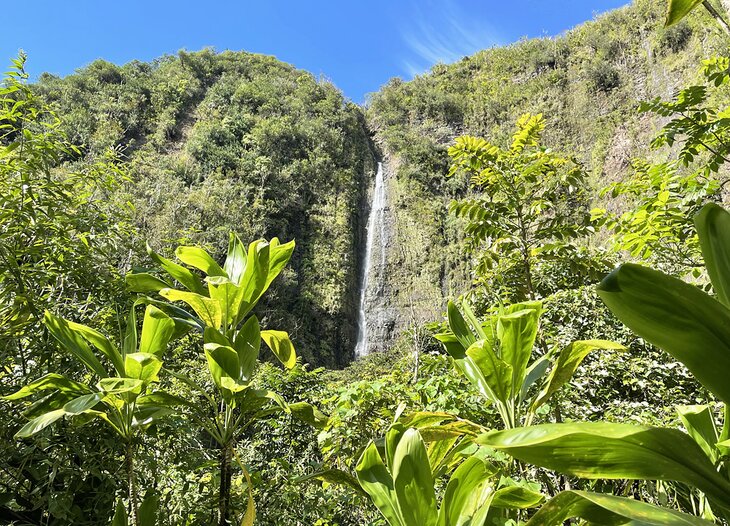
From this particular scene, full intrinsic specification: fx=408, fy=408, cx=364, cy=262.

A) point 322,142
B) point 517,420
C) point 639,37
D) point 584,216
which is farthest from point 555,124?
point 517,420

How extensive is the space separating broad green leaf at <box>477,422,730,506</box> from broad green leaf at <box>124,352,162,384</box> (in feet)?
2.92

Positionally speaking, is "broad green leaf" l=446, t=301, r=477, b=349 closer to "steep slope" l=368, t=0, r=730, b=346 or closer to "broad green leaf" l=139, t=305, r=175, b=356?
"broad green leaf" l=139, t=305, r=175, b=356

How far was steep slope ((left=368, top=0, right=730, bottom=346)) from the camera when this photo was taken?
619 inches

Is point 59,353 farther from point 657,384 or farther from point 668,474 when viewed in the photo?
point 657,384

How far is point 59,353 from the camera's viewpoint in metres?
1.60

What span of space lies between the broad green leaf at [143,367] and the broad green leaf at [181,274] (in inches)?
10.8

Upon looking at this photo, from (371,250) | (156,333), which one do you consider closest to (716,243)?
(156,333)

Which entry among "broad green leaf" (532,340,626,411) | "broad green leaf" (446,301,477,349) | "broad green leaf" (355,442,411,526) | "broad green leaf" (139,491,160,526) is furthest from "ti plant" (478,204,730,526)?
"broad green leaf" (139,491,160,526)

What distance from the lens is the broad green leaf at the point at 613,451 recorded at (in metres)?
0.45

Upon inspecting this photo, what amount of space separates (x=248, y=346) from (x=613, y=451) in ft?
3.30

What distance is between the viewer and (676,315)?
0.45 metres

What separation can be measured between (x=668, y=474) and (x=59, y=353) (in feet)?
6.29

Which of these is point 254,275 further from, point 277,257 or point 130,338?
point 130,338

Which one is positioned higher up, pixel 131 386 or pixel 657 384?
pixel 131 386
